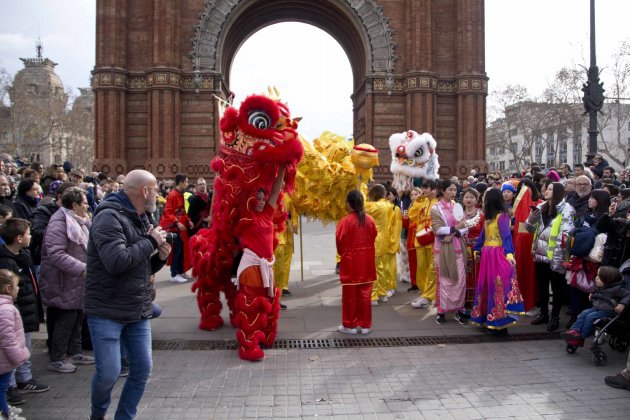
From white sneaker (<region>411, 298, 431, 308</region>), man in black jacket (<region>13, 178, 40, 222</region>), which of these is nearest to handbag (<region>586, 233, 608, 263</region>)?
white sneaker (<region>411, 298, 431, 308</region>)

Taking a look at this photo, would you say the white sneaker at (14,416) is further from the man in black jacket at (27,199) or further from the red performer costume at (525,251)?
the red performer costume at (525,251)

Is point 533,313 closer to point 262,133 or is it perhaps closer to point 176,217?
point 262,133

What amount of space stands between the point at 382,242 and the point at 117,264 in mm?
5666

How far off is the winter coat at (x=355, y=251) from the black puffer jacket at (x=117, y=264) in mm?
3408

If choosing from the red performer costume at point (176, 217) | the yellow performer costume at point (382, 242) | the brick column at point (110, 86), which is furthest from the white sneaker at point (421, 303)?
the brick column at point (110, 86)

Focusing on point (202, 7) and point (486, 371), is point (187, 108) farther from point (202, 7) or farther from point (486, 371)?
point (486, 371)

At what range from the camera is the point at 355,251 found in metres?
6.83

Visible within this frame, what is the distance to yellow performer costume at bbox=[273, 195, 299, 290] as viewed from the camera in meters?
8.31

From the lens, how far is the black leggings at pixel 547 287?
713 cm

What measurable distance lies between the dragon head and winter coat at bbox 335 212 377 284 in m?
1.26

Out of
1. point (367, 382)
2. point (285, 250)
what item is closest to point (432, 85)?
point (285, 250)

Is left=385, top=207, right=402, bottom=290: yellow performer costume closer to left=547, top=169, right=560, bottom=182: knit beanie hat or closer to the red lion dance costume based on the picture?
left=547, top=169, right=560, bottom=182: knit beanie hat

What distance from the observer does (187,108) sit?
23.8 m

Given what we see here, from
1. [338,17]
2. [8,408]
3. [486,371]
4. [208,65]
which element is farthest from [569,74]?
[8,408]
